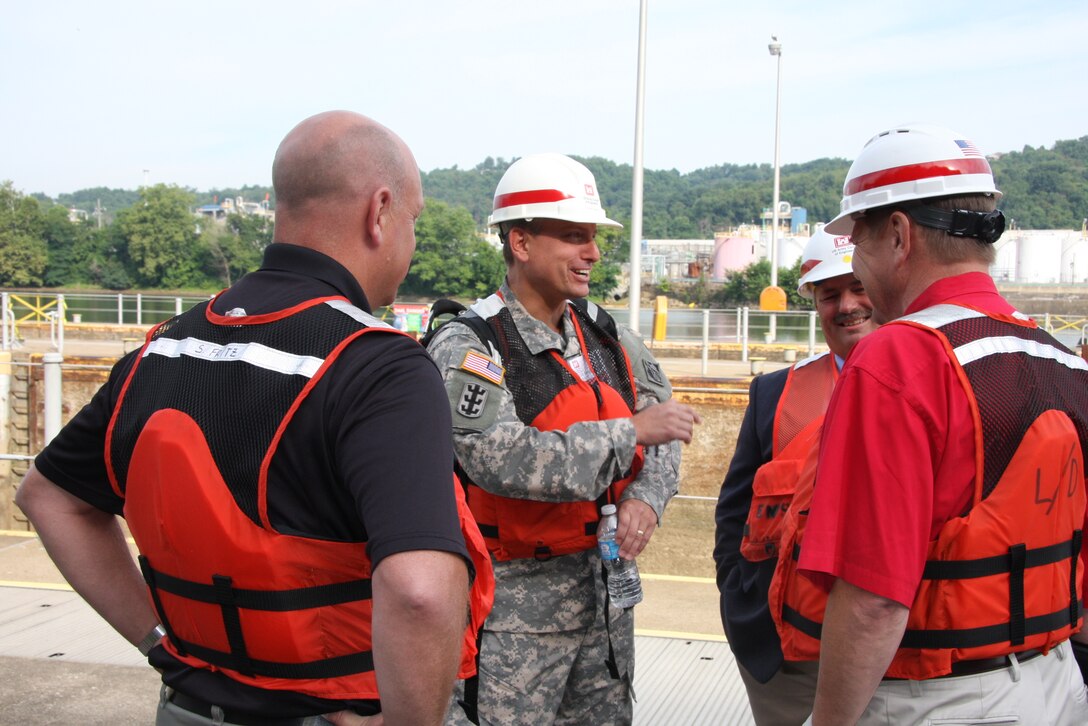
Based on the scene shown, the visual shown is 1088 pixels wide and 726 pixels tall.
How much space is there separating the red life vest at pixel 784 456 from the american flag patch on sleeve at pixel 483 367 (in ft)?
2.70

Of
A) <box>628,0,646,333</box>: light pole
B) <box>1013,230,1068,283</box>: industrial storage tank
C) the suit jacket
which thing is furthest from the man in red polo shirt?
<box>1013,230,1068,283</box>: industrial storage tank

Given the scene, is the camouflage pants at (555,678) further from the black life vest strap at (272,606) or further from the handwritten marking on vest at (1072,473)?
the handwritten marking on vest at (1072,473)

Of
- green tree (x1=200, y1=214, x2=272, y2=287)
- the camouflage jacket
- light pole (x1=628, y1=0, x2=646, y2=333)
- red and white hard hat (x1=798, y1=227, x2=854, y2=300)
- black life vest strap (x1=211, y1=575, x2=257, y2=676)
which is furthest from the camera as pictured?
green tree (x1=200, y1=214, x2=272, y2=287)

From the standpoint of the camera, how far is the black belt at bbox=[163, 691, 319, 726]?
1694mm

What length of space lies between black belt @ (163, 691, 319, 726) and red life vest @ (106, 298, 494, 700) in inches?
2.7

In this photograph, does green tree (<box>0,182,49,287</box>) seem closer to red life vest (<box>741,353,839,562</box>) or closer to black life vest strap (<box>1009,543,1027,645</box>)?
red life vest (<box>741,353,839,562</box>)

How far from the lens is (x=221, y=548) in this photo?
1.62 metres

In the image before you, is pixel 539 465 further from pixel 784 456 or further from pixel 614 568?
pixel 784 456

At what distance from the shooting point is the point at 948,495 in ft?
5.87

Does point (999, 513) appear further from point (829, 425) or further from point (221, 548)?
point (221, 548)

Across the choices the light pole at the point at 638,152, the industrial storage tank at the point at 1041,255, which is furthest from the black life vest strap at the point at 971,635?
the industrial storage tank at the point at 1041,255

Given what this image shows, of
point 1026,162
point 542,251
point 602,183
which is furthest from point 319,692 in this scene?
point 602,183

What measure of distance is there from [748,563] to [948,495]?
1.05m

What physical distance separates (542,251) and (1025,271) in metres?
68.2
